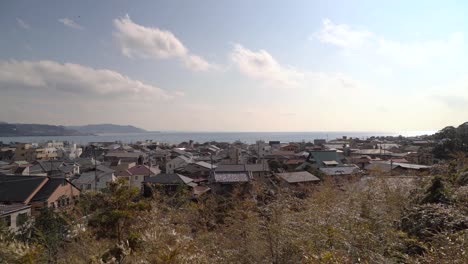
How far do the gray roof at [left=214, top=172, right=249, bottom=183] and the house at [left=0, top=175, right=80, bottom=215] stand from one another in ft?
30.6

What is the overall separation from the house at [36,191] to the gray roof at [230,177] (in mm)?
9323

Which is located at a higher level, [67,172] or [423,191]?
[423,191]

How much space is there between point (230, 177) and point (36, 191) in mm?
12332

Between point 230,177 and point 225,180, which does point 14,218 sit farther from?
point 230,177

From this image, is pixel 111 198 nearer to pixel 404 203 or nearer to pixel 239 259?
pixel 239 259

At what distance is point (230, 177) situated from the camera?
22.8 m

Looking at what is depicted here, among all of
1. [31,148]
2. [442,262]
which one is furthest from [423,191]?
[31,148]

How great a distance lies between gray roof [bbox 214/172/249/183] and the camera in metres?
22.3

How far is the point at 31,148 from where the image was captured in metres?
51.6

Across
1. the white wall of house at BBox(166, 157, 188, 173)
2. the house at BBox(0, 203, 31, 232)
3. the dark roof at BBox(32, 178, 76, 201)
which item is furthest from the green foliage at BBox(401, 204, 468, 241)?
the white wall of house at BBox(166, 157, 188, 173)

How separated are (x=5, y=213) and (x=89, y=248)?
466 inches

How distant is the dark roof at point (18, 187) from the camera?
1802 centimetres

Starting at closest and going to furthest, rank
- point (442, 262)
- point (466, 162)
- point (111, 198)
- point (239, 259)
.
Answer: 1. point (442, 262)
2. point (239, 259)
3. point (111, 198)
4. point (466, 162)

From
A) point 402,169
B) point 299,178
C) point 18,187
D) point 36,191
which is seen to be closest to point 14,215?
point 36,191
